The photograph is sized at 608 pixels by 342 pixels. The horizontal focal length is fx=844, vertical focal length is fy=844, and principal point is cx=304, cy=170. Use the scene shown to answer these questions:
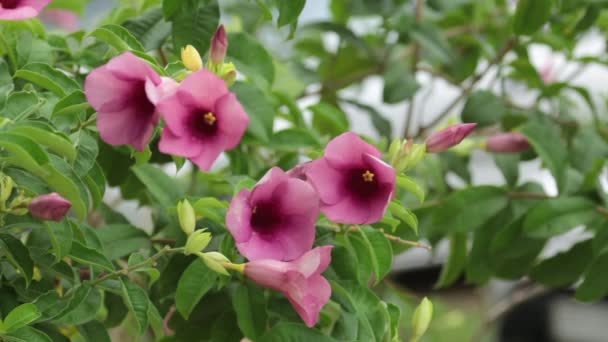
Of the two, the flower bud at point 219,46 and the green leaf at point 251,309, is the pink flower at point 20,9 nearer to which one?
the flower bud at point 219,46

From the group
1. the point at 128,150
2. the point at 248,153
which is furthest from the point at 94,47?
the point at 248,153

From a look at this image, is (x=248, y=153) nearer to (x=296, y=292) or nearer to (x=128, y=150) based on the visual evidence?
(x=128, y=150)

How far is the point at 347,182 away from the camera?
1.85 ft

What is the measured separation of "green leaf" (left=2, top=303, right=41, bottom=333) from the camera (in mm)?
542

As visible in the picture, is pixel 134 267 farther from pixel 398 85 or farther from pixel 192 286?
pixel 398 85

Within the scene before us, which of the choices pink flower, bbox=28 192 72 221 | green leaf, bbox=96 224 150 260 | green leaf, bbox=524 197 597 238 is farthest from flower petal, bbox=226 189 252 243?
green leaf, bbox=524 197 597 238

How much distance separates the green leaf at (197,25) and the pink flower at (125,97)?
0.17 m

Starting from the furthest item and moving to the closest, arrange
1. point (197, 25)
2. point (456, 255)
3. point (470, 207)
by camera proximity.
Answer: point (456, 255)
point (470, 207)
point (197, 25)

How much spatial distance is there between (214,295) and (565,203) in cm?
40

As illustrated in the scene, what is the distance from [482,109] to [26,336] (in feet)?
2.11

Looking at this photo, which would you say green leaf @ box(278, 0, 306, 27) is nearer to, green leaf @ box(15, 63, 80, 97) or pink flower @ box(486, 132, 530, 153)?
green leaf @ box(15, 63, 80, 97)

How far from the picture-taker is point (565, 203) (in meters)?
0.89

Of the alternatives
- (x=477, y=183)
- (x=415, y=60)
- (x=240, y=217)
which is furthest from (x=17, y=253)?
(x=477, y=183)

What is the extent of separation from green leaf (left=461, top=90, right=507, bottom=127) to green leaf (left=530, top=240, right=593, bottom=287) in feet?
0.61
